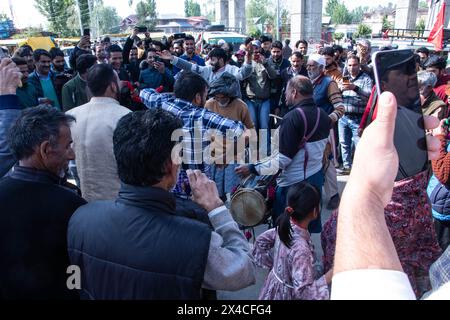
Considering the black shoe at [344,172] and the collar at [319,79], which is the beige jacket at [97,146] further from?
the black shoe at [344,172]

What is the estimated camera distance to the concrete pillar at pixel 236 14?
23450 mm

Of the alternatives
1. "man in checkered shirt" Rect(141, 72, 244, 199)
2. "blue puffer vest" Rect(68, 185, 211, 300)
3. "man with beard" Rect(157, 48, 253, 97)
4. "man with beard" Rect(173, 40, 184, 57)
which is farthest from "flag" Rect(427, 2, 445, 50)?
"blue puffer vest" Rect(68, 185, 211, 300)

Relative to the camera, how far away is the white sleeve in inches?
27.4

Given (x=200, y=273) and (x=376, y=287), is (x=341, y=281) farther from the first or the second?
(x=200, y=273)

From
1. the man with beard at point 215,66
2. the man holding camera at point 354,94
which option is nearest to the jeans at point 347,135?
the man holding camera at point 354,94

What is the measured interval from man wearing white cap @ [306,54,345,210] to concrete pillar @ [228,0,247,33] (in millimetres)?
20705

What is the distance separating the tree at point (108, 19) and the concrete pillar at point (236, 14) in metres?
61.3

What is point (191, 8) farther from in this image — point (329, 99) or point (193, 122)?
point (193, 122)

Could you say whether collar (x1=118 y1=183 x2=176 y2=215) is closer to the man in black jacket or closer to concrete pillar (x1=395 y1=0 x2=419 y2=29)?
the man in black jacket

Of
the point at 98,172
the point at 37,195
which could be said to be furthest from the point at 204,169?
the point at 37,195

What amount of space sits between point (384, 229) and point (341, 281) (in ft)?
0.50

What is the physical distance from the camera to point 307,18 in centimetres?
1437

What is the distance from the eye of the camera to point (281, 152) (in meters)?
2.94

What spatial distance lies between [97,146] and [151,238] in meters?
1.40
